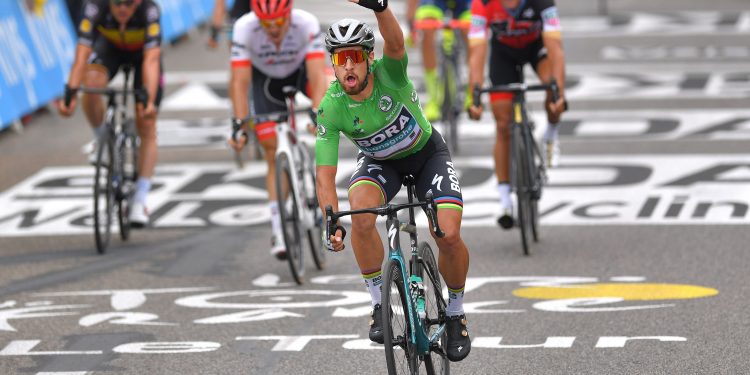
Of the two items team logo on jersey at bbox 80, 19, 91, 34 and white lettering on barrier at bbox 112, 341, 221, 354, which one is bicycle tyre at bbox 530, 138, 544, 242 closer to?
white lettering on barrier at bbox 112, 341, 221, 354

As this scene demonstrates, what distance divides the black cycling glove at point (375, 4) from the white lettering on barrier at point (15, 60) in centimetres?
1058

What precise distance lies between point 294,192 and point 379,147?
3.18m

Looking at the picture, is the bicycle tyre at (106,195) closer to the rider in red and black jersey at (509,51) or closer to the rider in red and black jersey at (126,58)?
the rider in red and black jersey at (126,58)

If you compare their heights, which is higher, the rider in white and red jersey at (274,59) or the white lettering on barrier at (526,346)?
the rider in white and red jersey at (274,59)

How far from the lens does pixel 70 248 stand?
467 inches

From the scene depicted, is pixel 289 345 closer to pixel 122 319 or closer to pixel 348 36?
pixel 122 319

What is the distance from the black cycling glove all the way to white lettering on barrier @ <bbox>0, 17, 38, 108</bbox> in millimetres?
10584

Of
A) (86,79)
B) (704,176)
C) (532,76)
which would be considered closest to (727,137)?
(704,176)

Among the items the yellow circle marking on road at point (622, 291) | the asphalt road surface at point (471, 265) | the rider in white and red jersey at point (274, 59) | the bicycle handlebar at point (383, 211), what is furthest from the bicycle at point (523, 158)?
the bicycle handlebar at point (383, 211)

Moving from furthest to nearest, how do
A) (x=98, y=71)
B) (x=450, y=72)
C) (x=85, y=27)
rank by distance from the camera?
(x=450, y=72) → (x=98, y=71) → (x=85, y=27)

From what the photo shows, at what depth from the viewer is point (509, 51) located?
11.4 m

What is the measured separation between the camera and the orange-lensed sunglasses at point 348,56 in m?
6.95

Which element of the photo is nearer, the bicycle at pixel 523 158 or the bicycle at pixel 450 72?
the bicycle at pixel 523 158

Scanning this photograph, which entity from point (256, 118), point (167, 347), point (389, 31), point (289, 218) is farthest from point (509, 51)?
point (389, 31)
